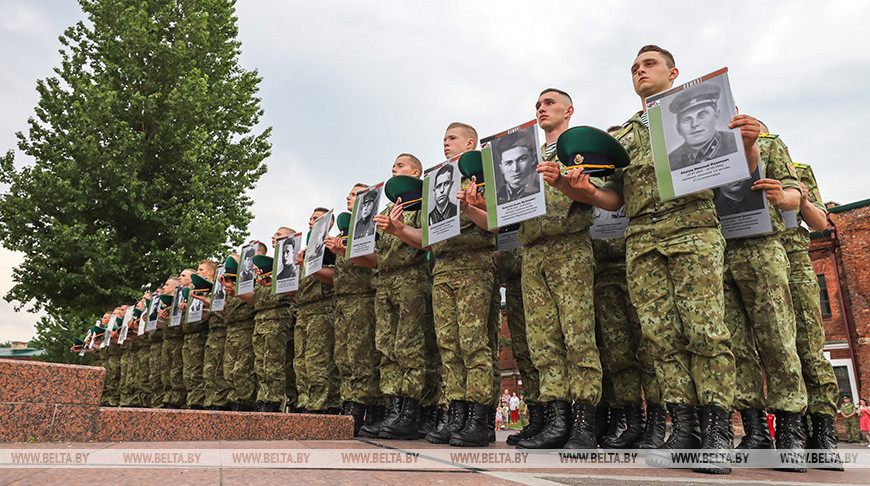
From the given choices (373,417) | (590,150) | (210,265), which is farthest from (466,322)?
(210,265)

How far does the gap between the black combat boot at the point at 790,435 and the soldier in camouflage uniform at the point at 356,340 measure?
315 cm

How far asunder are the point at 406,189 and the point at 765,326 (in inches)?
108

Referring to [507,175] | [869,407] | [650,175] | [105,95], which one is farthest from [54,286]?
[869,407]

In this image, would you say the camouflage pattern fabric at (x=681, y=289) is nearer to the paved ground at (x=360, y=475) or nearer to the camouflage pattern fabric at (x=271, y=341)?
the paved ground at (x=360, y=475)

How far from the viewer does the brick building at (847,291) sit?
15438 mm

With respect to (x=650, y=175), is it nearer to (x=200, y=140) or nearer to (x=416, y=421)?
(x=416, y=421)

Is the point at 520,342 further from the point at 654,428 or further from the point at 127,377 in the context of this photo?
the point at 127,377

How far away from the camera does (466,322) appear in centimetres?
400

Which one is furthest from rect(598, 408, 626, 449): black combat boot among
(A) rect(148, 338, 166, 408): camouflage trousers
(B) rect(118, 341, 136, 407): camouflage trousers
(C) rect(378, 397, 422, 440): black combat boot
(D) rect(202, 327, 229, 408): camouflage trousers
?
(B) rect(118, 341, 136, 407): camouflage trousers

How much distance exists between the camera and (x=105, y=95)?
1312 cm

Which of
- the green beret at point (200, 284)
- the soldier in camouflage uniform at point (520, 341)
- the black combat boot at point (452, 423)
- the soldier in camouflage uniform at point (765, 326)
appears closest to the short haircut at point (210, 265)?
the green beret at point (200, 284)

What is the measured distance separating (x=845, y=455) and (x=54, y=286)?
15008 mm

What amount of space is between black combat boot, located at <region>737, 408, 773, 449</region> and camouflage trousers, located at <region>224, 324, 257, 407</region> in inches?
236

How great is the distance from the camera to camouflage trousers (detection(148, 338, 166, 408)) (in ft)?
33.1
